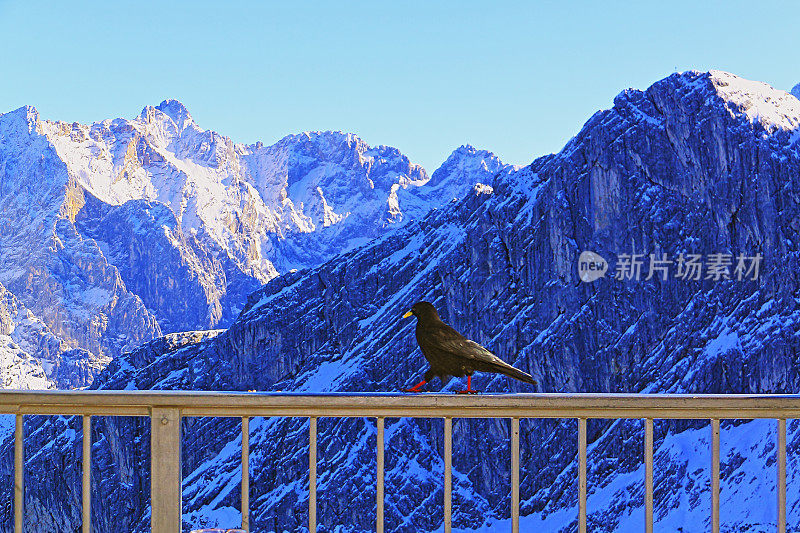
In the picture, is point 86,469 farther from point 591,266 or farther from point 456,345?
point 591,266

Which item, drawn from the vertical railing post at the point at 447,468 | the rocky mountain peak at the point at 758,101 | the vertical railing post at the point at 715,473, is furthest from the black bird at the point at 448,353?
the rocky mountain peak at the point at 758,101

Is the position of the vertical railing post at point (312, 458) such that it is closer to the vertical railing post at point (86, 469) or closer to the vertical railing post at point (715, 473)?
the vertical railing post at point (86, 469)

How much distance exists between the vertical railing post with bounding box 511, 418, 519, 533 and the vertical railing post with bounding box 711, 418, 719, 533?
712mm

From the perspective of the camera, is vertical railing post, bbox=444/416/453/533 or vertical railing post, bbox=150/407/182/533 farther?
vertical railing post, bbox=150/407/182/533

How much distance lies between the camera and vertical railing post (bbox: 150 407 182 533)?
2.82m

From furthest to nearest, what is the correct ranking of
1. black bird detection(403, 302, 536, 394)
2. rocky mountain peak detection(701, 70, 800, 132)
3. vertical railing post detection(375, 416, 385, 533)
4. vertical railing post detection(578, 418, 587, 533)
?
rocky mountain peak detection(701, 70, 800, 132) < black bird detection(403, 302, 536, 394) < vertical railing post detection(578, 418, 587, 533) < vertical railing post detection(375, 416, 385, 533)

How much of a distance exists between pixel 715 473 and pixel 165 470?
212 cm

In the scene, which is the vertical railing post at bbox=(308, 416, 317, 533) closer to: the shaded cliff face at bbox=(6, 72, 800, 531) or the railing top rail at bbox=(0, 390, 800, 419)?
the railing top rail at bbox=(0, 390, 800, 419)

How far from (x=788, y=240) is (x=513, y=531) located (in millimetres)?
93950

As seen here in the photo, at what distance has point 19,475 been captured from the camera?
300cm

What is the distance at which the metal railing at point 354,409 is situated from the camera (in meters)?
2.77

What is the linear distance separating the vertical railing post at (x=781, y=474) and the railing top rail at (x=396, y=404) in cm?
6

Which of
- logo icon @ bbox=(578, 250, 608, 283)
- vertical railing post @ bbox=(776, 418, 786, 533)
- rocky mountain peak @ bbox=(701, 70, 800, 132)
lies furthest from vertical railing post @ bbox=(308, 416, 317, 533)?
rocky mountain peak @ bbox=(701, 70, 800, 132)

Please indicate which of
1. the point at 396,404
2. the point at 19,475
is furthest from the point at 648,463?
the point at 19,475
